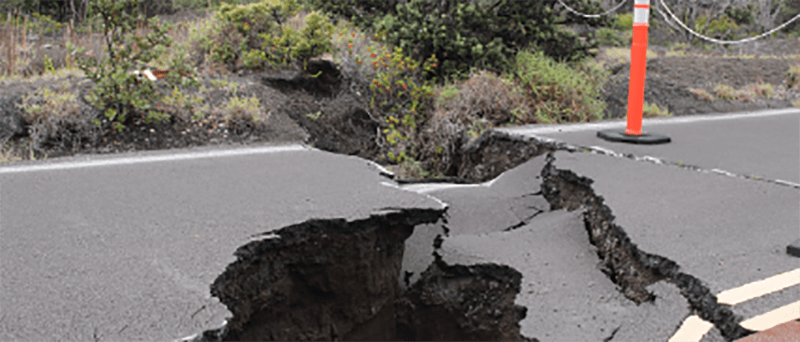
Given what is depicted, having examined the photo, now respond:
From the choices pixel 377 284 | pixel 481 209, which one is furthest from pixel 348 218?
pixel 481 209

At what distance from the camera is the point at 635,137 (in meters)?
5.30

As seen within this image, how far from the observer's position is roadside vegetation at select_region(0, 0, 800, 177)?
6.07 meters

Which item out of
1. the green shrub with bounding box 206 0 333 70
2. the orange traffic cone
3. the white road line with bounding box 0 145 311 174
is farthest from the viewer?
the green shrub with bounding box 206 0 333 70

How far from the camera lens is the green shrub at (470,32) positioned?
759cm

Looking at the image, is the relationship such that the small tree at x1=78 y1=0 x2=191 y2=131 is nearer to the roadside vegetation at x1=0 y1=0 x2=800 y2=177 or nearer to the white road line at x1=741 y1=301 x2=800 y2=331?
the roadside vegetation at x1=0 y1=0 x2=800 y2=177

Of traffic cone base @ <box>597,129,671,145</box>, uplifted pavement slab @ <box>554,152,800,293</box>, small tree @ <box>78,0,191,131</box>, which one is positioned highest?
small tree @ <box>78,0,191,131</box>

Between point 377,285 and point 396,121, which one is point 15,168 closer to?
point 377,285

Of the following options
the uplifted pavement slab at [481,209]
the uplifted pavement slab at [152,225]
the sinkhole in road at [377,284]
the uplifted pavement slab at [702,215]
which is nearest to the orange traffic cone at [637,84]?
the uplifted pavement slab at [702,215]

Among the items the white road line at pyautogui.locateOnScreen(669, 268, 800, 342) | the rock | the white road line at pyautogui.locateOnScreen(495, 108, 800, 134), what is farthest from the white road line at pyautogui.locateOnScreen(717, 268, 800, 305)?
the rock

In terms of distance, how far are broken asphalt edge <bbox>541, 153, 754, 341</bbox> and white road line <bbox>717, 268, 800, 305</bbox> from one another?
0.04 metres

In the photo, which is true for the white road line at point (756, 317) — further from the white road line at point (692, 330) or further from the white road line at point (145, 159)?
the white road line at point (145, 159)

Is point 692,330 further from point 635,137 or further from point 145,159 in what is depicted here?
point 145,159

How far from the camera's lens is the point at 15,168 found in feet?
13.8

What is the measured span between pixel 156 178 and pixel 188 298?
195 cm
